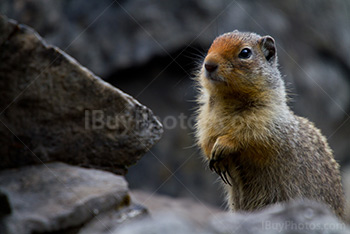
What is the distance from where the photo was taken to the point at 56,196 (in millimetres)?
3861

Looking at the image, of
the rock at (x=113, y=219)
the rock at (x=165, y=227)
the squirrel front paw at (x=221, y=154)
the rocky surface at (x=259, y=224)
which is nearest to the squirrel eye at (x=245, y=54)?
the squirrel front paw at (x=221, y=154)

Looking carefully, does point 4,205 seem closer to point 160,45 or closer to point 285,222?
point 285,222

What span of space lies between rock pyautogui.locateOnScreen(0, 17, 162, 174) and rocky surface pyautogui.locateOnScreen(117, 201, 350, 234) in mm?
1502

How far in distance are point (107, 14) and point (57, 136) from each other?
8.46 m

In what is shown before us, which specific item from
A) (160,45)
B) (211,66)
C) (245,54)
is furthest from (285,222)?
(160,45)

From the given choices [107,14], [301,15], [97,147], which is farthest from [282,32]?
[97,147]

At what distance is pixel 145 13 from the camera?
39.8 feet

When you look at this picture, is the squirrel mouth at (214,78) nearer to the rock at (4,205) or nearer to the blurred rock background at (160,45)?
the rock at (4,205)

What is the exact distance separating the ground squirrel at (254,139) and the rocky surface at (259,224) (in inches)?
77.0

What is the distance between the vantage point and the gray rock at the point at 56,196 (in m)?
3.54

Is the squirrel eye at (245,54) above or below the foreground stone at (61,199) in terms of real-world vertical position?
above

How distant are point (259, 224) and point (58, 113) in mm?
2428

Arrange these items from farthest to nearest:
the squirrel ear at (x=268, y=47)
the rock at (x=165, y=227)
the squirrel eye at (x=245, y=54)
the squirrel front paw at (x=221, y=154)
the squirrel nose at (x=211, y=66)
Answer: the squirrel ear at (x=268, y=47)
the squirrel eye at (x=245, y=54)
the squirrel nose at (x=211, y=66)
the squirrel front paw at (x=221, y=154)
the rock at (x=165, y=227)

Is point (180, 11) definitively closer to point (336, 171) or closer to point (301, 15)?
point (301, 15)
